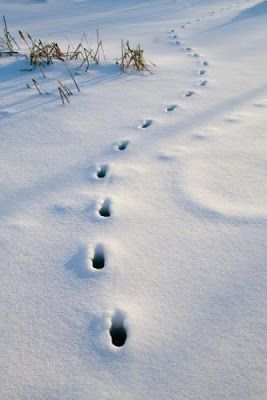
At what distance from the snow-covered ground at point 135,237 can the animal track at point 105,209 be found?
16 mm

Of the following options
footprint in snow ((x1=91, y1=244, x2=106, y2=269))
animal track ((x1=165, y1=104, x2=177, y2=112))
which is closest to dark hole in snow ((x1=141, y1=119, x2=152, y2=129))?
animal track ((x1=165, y1=104, x2=177, y2=112))

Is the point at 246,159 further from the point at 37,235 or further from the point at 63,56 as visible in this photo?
the point at 63,56

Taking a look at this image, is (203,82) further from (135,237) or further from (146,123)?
(135,237)

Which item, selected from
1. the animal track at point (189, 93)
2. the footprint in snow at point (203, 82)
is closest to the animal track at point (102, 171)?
the animal track at point (189, 93)

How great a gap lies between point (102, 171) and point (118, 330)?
0.89 metres

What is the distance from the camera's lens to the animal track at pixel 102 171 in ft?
5.85

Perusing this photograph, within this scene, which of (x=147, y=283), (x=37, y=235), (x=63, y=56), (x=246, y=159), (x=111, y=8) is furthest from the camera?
(x=111, y=8)

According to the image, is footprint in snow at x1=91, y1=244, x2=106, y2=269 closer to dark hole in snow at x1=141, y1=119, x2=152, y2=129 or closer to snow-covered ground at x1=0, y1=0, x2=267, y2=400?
snow-covered ground at x1=0, y1=0, x2=267, y2=400

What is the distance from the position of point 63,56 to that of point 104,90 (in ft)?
2.20

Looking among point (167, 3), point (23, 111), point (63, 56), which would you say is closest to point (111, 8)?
point (167, 3)

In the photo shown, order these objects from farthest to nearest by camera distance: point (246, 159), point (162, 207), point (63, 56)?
point (63, 56) → point (246, 159) → point (162, 207)

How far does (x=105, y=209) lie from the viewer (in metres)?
1.56

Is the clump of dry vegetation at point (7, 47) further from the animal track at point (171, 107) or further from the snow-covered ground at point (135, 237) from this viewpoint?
the animal track at point (171, 107)

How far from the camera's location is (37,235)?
1.42 meters
